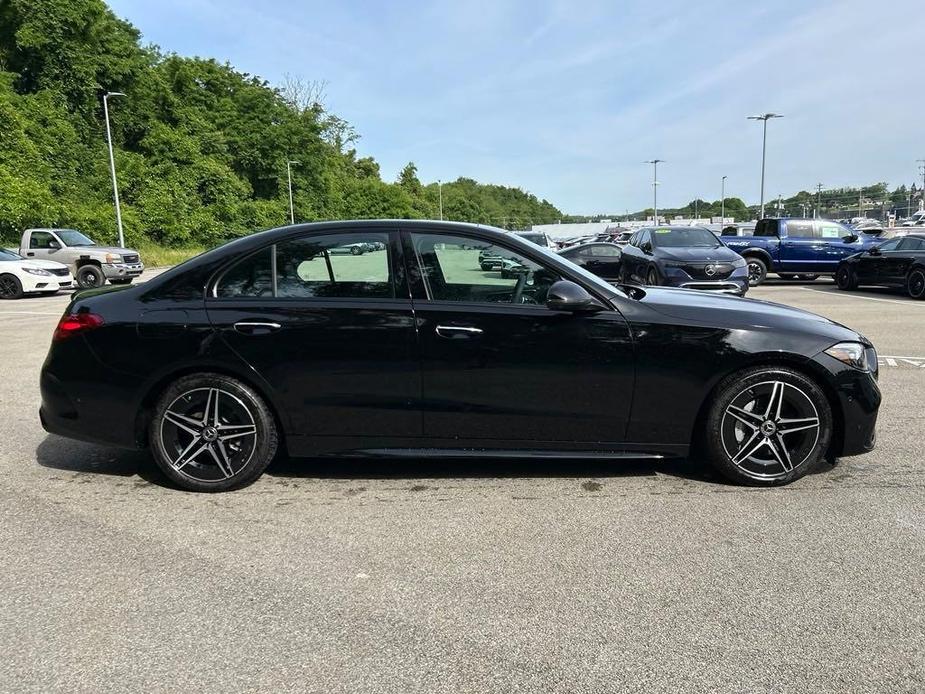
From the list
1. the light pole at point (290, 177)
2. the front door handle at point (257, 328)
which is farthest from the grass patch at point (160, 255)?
the front door handle at point (257, 328)

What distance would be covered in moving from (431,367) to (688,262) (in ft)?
35.2

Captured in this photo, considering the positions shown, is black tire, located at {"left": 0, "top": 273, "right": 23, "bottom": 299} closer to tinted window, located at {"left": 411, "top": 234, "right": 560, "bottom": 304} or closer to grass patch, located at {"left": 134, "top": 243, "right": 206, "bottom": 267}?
grass patch, located at {"left": 134, "top": 243, "right": 206, "bottom": 267}

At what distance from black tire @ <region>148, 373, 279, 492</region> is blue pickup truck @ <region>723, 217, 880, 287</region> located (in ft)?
57.3

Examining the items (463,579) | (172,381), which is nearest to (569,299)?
(463,579)

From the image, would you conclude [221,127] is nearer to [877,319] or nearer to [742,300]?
[877,319]

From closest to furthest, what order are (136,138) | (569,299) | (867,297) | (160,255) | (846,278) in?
1. (569,299)
2. (867,297)
3. (846,278)
4. (160,255)
5. (136,138)

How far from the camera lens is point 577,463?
4.49 m

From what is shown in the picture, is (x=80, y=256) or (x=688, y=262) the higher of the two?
(x=80, y=256)

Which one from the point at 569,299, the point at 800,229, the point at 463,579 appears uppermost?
the point at 800,229

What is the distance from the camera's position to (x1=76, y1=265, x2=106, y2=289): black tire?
18859 mm

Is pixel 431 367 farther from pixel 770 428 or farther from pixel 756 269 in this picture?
pixel 756 269

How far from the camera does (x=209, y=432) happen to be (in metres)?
3.96

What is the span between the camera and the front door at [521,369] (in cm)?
383

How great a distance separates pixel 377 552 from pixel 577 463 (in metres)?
1.73
